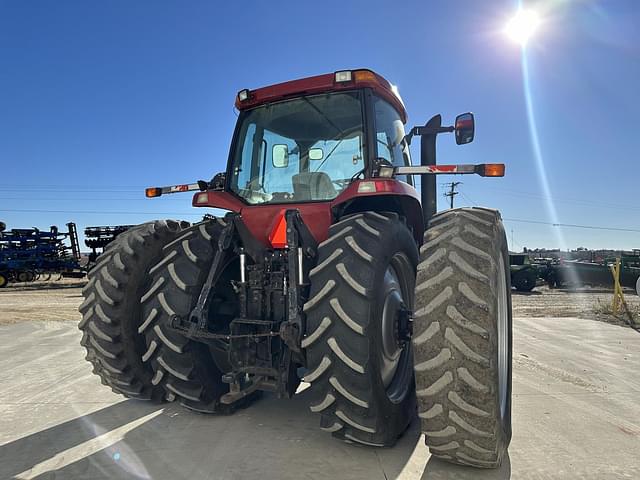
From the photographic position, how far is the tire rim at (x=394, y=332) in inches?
106

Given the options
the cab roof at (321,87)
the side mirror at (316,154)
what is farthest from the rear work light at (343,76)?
the side mirror at (316,154)

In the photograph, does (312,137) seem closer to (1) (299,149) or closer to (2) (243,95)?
(1) (299,149)

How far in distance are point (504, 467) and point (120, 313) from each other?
283 cm

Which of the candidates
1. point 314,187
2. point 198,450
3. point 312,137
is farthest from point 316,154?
point 198,450

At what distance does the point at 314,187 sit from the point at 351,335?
1260 mm

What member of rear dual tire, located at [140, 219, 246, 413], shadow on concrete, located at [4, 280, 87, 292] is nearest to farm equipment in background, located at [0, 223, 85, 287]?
shadow on concrete, located at [4, 280, 87, 292]

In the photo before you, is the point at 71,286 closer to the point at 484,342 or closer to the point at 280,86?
the point at 280,86

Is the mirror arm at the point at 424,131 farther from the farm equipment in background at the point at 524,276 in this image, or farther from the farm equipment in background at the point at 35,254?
the farm equipment in background at the point at 35,254

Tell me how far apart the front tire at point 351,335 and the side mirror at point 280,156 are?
1043mm

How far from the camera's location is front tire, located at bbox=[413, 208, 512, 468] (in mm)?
2141

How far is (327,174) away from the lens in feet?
10.4

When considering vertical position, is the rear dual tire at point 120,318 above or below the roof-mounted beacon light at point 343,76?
below

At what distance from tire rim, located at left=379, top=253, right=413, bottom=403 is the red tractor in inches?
0.6

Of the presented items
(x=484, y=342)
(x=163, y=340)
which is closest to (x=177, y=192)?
(x=163, y=340)
